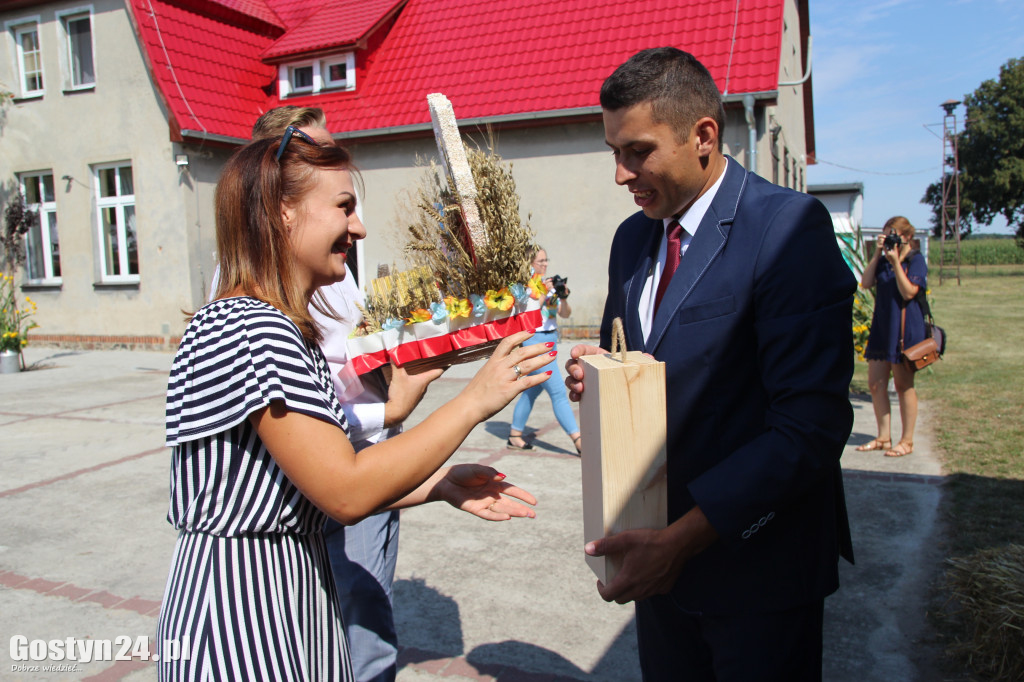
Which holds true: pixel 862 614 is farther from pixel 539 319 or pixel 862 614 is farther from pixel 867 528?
pixel 539 319

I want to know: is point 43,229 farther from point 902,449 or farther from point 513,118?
point 902,449

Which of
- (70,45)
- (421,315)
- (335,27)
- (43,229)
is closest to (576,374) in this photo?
(421,315)

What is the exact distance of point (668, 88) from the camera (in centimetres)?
181

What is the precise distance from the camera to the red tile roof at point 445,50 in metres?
13.1

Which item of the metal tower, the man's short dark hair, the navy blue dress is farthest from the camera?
the metal tower

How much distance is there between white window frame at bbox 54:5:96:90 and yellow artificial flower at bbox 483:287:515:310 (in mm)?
15983

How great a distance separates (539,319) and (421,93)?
13558 mm

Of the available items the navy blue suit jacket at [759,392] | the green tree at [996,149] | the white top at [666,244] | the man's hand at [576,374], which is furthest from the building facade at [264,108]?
the green tree at [996,149]

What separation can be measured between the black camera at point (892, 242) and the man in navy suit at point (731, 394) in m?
5.33

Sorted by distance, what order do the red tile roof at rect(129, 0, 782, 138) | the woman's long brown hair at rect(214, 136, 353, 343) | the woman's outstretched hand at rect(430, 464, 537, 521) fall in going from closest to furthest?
the woman's long brown hair at rect(214, 136, 353, 343)
the woman's outstretched hand at rect(430, 464, 537, 521)
the red tile roof at rect(129, 0, 782, 138)

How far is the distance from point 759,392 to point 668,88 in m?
0.79

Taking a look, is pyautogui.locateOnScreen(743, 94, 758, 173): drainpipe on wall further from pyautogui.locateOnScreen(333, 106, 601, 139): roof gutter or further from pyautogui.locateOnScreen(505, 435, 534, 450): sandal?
pyautogui.locateOnScreen(505, 435, 534, 450): sandal

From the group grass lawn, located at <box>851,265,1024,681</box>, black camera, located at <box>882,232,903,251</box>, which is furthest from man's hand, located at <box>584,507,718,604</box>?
black camera, located at <box>882,232,903,251</box>

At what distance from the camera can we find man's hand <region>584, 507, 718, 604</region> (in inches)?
64.6
